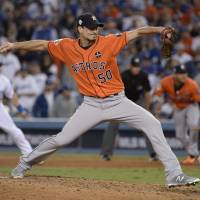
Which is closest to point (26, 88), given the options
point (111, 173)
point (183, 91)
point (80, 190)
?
point (183, 91)

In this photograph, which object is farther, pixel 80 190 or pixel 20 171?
pixel 20 171

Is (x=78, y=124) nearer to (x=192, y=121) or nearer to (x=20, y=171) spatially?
(x=20, y=171)

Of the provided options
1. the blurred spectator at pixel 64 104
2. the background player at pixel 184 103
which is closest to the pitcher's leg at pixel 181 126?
the background player at pixel 184 103

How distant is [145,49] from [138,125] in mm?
10468

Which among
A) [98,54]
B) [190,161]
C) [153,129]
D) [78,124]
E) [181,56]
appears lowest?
[190,161]

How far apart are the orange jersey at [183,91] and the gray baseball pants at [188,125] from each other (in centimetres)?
18

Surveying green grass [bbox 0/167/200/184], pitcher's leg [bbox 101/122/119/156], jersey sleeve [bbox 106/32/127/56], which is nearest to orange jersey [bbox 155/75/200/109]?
pitcher's leg [bbox 101/122/119/156]

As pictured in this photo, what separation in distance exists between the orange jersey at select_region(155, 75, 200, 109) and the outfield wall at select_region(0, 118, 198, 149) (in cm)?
237

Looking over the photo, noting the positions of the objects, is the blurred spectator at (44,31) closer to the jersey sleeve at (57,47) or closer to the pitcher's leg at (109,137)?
the pitcher's leg at (109,137)

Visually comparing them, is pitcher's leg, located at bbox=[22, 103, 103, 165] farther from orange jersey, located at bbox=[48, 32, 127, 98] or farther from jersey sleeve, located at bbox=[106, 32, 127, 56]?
jersey sleeve, located at bbox=[106, 32, 127, 56]

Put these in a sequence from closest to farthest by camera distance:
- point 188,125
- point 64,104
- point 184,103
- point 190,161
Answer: point 190,161 < point 184,103 < point 188,125 < point 64,104

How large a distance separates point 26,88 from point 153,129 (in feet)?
32.7

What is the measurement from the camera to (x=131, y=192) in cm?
818

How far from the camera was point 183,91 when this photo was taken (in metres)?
14.0
